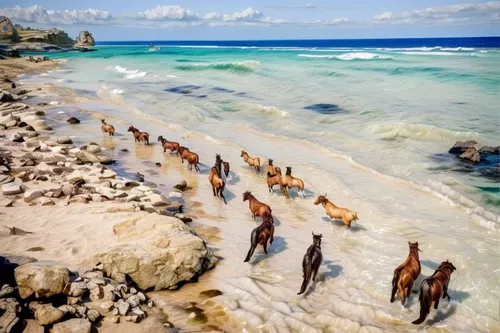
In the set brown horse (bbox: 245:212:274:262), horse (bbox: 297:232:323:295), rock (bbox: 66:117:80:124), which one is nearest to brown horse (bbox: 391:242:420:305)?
horse (bbox: 297:232:323:295)

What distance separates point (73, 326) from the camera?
5.23 metres

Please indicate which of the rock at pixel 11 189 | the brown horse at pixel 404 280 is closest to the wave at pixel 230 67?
the rock at pixel 11 189

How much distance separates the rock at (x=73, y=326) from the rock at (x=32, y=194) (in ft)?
20.0

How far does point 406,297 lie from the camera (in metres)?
6.80

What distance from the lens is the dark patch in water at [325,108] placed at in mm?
26484

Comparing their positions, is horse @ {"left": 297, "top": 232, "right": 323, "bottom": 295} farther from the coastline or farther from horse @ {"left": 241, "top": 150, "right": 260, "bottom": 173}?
horse @ {"left": 241, "top": 150, "right": 260, "bottom": 173}

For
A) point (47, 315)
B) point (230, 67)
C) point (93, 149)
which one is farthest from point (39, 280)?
point (230, 67)

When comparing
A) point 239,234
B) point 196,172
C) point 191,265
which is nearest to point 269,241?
point 239,234

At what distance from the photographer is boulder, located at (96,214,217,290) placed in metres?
6.82

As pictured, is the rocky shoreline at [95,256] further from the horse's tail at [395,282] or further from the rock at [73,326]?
the horse's tail at [395,282]

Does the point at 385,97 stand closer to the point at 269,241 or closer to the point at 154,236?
the point at 269,241

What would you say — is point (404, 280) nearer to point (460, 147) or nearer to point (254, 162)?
point (254, 162)

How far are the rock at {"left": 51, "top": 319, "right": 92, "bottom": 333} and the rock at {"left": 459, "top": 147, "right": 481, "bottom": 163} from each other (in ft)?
50.5

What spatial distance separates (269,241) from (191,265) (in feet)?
7.41
